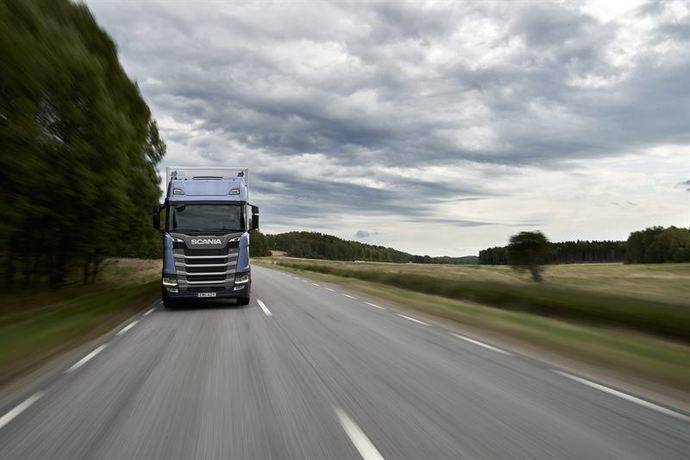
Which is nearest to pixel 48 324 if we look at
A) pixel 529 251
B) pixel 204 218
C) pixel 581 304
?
pixel 204 218

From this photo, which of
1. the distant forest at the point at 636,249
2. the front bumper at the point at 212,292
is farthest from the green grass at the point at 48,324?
the distant forest at the point at 636,249

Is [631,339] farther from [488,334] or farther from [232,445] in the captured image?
[232,445]

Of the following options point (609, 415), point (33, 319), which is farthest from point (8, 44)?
point (609, 415)

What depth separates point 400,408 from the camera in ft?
17.0

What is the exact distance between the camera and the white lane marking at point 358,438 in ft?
12.9

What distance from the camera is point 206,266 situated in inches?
568

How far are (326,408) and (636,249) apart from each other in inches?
4305

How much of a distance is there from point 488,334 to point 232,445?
7629 mm

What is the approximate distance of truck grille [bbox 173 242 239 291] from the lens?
14.3 m

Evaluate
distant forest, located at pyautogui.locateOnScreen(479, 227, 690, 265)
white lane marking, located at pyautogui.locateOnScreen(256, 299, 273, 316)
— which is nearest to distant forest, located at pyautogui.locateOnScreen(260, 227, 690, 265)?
distant forest, located at pyautogui.locateOnScreen(479, 227, 690, 265)

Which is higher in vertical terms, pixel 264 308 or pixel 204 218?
pixel 204 218

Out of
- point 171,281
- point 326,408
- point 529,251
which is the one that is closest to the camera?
point 326,408

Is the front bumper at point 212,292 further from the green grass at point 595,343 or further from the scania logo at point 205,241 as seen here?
the green grass at point 595,343

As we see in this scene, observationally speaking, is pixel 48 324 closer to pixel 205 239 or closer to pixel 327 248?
pixel 205 239
